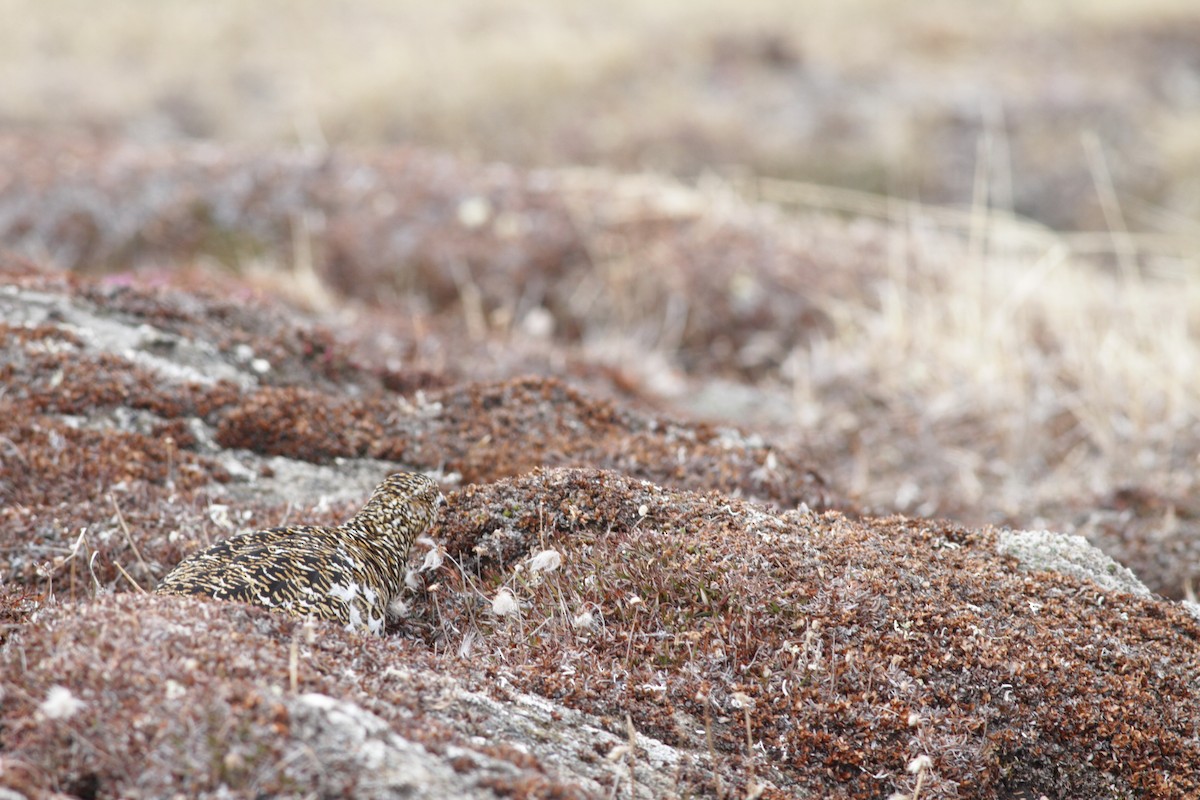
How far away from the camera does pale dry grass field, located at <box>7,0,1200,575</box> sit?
8.57 meters

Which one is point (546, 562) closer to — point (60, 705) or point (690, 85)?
point (60, 705)

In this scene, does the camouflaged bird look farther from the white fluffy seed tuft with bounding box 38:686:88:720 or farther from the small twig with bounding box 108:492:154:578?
the white fluffy seed tuft with bounding box 38:686:88:720

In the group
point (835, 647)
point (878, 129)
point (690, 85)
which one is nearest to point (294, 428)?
point (835, 647)

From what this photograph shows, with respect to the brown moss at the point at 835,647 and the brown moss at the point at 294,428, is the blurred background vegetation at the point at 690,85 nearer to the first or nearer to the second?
the brown moss at the point at 294,428

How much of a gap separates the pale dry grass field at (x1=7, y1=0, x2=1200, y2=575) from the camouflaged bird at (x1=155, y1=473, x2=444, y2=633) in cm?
427

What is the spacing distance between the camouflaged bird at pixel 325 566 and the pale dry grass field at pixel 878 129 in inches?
168

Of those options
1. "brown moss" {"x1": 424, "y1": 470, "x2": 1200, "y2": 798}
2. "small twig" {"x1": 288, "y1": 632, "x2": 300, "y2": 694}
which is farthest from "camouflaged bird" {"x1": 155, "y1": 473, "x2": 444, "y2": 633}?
"small twig" {"x1": 288, "y1": 632, "x2": 300, "y2": 694}

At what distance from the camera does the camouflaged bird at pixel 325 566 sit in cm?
339

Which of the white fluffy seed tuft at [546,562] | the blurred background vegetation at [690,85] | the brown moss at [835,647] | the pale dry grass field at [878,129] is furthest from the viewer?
the blurred background vegetation at [690,85]

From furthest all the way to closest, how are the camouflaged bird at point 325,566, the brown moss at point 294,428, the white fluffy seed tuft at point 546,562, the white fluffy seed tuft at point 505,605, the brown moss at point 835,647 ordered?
the brown moss at point 294,428 < the white fluffy seed tuft at point 546,562 < the white fluffy seed tuft at point 505,605 < the camouflaged bird at point 325,566 < the brown moss at point 835,647

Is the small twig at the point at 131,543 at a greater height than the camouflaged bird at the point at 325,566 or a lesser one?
lesser

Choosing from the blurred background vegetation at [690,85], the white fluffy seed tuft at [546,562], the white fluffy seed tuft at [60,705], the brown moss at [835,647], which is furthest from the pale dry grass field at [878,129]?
the white fluffy seed tuft at [60,705]

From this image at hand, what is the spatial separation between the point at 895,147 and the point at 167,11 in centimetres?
1990

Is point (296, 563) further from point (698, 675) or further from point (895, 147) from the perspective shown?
point (895, 147)
